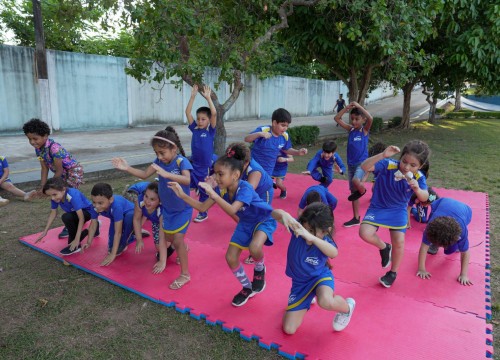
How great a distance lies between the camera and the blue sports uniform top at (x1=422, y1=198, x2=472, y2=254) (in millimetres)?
3812

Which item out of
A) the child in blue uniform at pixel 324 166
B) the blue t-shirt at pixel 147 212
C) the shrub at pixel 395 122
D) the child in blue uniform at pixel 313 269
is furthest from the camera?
the shrub at pixel 395 122

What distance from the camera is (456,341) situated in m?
2.94

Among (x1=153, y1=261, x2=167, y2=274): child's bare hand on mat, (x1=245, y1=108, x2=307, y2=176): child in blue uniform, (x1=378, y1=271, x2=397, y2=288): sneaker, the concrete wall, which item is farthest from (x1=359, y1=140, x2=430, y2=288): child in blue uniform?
the concrete wall

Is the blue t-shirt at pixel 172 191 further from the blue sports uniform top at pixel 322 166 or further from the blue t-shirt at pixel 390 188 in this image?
the blue sports uniform top at pixel 322 166

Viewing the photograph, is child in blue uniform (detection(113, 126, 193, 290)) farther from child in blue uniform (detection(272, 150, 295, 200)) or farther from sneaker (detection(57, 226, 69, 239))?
child in blue uniform (detection(272, 150, 295, 200))

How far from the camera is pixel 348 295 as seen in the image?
3584 mm

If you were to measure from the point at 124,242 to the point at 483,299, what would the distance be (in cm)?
Answer: 376

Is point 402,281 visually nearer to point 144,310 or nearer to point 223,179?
point 223,179

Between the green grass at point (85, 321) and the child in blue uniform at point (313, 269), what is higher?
the child in blue uniform at point (313, 269)

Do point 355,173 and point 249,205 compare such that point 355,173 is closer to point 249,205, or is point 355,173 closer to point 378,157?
point 378,157

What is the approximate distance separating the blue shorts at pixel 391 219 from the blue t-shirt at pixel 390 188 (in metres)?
0.05

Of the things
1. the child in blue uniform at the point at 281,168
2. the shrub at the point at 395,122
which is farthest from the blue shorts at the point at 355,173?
the shrub at the point at 395,122

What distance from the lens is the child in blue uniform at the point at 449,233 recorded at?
143 inches

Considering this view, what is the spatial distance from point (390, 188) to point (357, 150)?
1.97 metres
